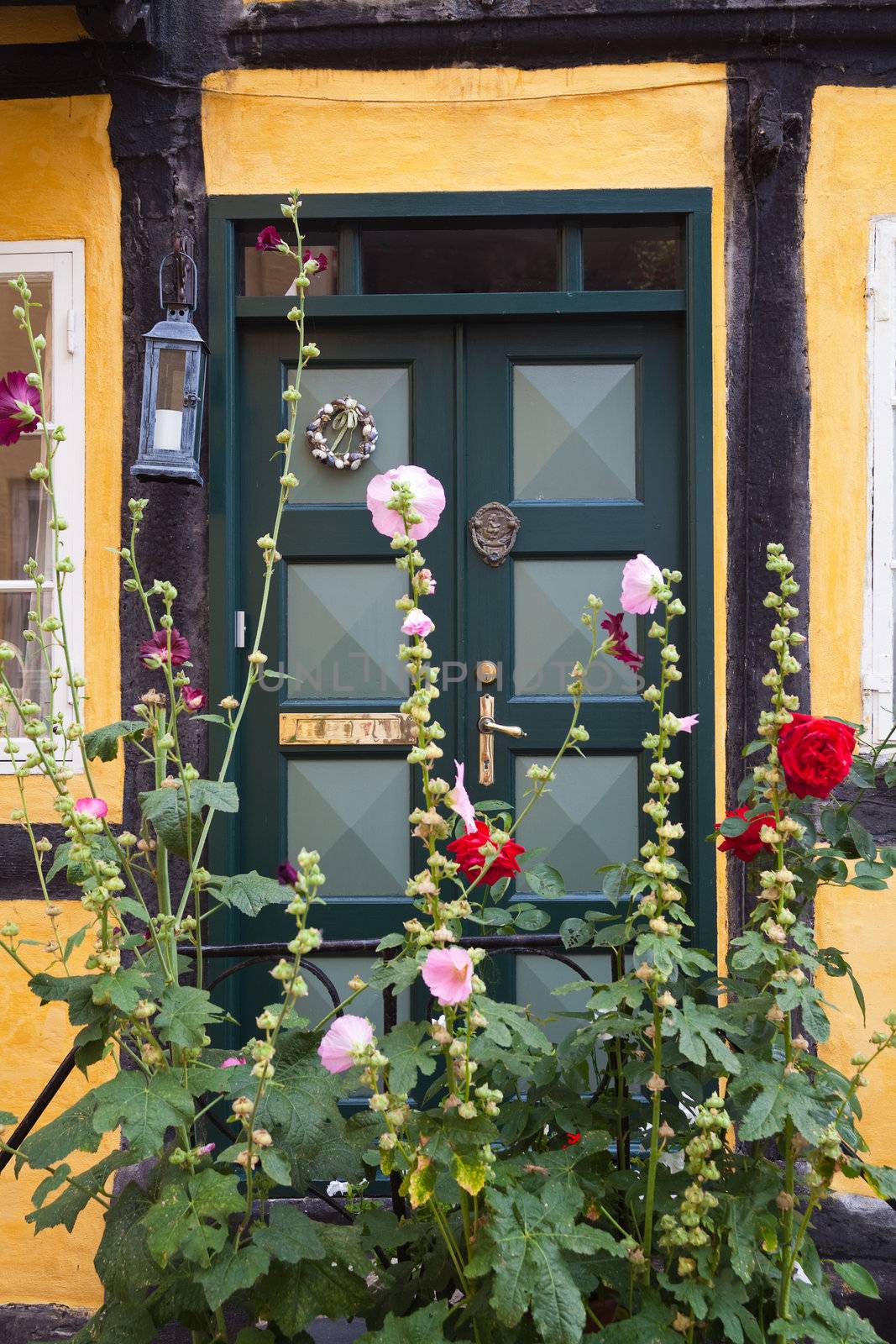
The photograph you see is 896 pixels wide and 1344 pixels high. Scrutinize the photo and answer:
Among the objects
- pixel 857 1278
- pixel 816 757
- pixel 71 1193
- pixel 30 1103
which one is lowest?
pixel 30 1103

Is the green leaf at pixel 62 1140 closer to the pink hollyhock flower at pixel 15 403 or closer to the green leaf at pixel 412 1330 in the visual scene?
the green leaf at pixel 412 1330

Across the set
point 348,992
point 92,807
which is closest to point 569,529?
point 348,992

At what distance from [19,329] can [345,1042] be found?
2.79m

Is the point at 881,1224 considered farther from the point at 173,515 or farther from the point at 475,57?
the point at 475,57

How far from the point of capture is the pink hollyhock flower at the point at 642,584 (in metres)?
1.55

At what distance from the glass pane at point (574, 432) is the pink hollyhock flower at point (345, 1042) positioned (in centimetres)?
231

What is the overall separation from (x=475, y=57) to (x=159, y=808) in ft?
8.88

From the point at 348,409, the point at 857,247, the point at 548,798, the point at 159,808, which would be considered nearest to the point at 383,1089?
the point at 159,808

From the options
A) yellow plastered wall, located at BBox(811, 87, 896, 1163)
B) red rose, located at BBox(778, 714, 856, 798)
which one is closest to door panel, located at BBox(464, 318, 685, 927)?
yellow plastered wall, located at BBox(811, 87, 896, 1163)

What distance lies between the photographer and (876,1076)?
3061mm

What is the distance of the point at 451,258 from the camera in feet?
11.0

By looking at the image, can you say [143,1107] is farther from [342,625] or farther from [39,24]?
Answer: [39,24]

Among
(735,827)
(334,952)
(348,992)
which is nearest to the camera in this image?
(735,827)

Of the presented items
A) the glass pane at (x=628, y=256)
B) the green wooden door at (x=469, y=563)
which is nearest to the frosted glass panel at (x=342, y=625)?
the green wooden door at (x=469, y=563)
